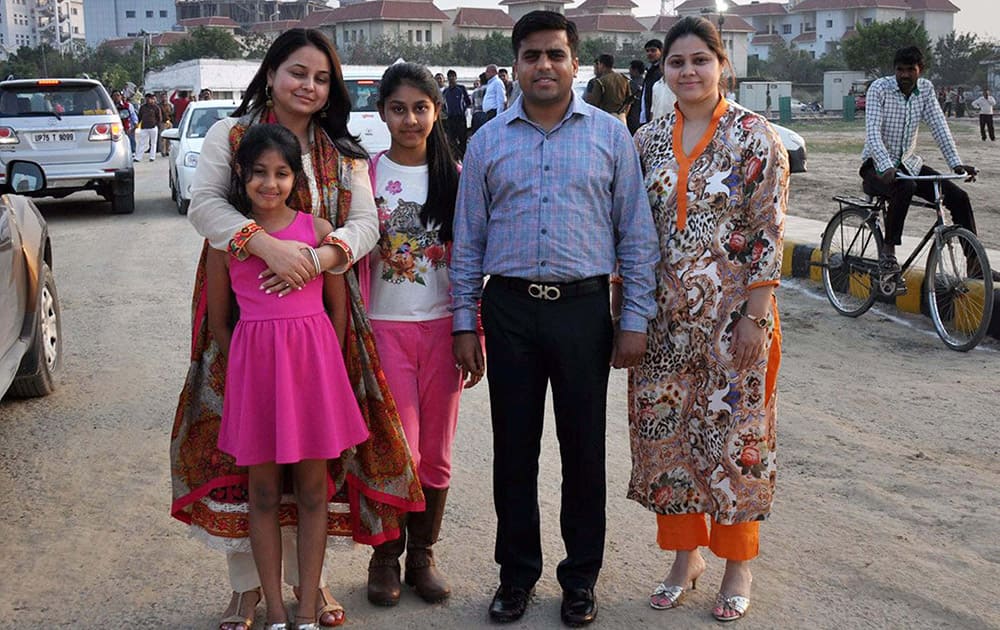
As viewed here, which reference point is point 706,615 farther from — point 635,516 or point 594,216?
point 594,216

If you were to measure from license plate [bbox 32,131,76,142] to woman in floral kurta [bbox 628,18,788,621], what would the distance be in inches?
507

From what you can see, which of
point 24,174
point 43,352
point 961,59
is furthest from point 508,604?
point 961,59

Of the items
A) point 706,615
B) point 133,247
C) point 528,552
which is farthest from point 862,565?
point 133,247

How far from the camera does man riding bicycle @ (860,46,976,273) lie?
25.1 ft

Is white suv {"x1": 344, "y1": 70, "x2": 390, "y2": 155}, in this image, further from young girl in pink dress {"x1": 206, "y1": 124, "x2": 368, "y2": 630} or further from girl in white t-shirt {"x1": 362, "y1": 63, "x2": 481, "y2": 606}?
young girl in pink dress {"x1": 206, "y1": 124, "x2": 368, "y2": 630}

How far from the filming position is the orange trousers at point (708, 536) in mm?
3688

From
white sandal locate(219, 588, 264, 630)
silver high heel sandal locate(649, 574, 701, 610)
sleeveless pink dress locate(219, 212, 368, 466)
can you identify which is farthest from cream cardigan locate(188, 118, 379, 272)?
silver high heel sandal locate(649, 574, 701, 610)

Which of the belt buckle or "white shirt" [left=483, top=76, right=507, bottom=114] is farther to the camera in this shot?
"white shirt" [left=483, top=76, right=507, bottom=114]

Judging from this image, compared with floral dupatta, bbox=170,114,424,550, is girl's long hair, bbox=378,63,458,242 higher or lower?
higher

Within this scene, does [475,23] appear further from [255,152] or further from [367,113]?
[255,152]

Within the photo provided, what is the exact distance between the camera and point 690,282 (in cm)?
361

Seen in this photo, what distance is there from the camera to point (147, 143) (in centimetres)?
2945

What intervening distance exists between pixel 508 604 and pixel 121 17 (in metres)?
166

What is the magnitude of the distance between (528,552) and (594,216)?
112cm
